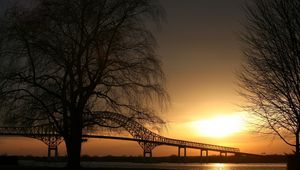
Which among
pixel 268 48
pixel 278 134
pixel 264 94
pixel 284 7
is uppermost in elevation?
pixel 284 7

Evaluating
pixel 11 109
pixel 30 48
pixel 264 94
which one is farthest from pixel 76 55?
pixel 264 94

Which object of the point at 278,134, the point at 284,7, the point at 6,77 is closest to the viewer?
the point at 284,7

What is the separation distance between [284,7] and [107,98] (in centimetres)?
1221

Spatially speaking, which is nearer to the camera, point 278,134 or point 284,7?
point 284,7

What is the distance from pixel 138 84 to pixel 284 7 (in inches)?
433

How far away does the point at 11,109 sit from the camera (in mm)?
25719

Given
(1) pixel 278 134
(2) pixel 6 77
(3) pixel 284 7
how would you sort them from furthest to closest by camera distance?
(2) pixel 6 77 → (1) pixel 278 134 → (3) pixel 284 7

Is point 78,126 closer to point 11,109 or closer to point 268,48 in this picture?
point 11,109

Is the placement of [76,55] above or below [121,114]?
above

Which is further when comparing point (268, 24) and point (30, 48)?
point (30, 48)

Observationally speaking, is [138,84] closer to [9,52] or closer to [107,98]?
[107,98]

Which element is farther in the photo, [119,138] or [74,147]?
[119,138]

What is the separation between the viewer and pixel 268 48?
17859 mm

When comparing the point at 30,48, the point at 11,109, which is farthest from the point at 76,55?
the point at 11,109
